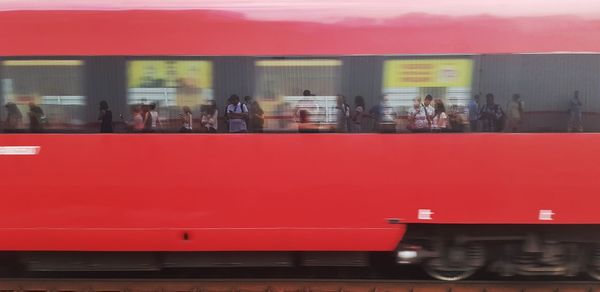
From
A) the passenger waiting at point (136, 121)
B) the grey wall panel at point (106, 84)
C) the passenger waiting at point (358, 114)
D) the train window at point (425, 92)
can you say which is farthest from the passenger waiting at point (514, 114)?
the grey wall panel at point (106, 84)

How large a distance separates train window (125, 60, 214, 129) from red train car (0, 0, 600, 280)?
1 cm

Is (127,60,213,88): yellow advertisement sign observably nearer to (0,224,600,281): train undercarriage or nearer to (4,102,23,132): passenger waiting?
(4,102,23,132): passenger waiting

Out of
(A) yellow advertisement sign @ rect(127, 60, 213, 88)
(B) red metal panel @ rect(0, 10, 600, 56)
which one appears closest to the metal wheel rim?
(B) red metal panel @ rect(0, 10, 600, 56)

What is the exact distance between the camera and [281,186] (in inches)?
161

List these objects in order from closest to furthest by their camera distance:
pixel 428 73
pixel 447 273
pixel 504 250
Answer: pixel 428 73 < pixel 504 250 < pixel 447 273

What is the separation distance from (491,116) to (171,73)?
109 inches

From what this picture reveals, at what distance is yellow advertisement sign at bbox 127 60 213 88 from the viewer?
4059 mm

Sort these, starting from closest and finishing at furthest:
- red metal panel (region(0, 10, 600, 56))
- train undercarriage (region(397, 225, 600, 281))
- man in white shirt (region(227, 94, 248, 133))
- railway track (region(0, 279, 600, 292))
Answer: red metal panel (region(0, 10, 600, 56))
man in white shirt (region(227, 94, 248, 133))
train undercarriage (region(397, 225, 600, 281))
railway track (region(0, 279, 600, 292))

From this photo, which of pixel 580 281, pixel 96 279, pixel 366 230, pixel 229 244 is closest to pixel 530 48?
pixel 366 230

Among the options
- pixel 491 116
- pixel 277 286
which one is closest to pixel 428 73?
pixel 491 116

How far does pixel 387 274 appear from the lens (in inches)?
194

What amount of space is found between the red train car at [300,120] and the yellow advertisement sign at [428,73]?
12 mm

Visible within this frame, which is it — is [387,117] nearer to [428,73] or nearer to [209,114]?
[428,73]

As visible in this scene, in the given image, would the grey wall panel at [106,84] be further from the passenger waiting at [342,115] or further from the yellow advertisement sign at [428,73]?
the yellow advertisement sign at [428,73]
